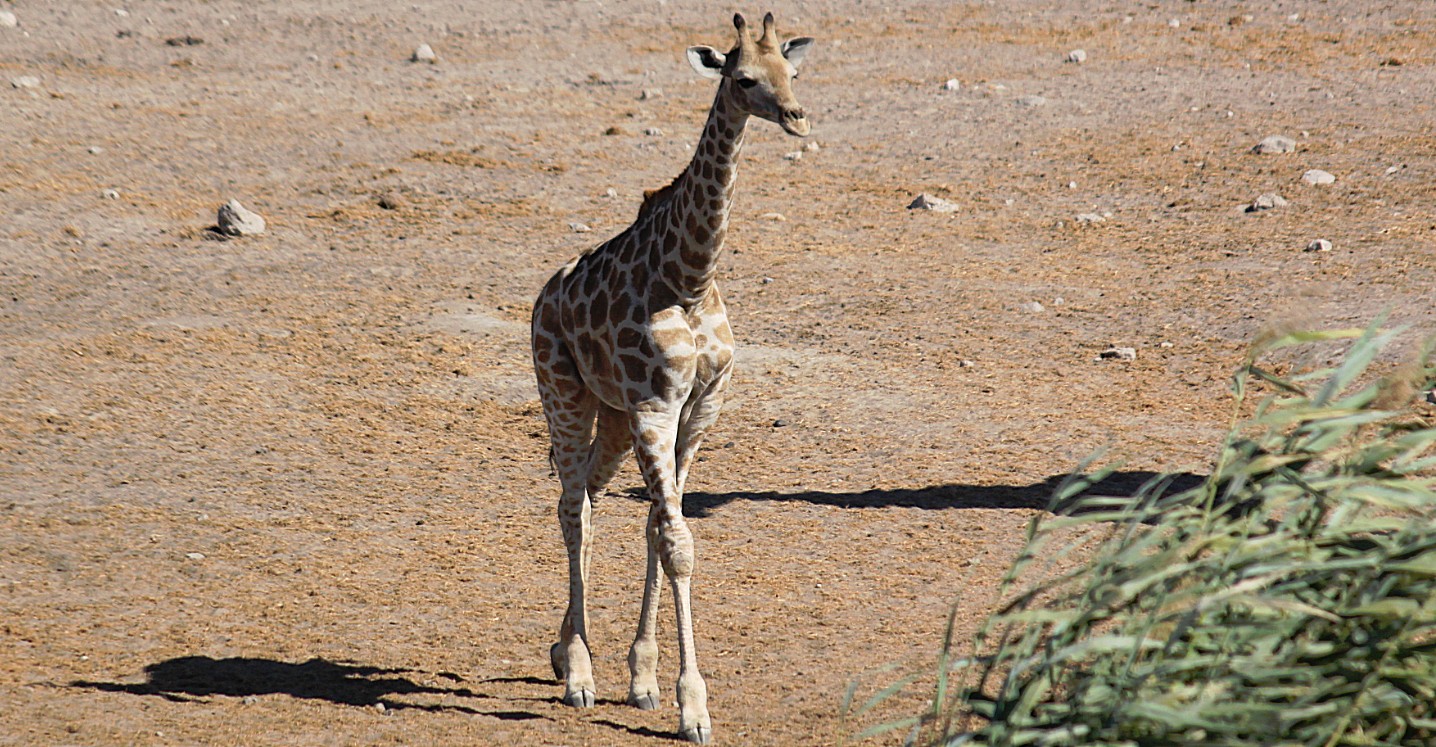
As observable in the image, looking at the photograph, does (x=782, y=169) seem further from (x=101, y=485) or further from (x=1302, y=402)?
(x=1302, y=402)

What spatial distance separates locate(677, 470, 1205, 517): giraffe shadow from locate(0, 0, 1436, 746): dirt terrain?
1.8 inches

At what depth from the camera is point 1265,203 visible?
1361 cm

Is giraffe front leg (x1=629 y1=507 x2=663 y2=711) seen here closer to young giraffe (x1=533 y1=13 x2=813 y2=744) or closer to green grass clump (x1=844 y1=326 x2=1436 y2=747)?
young giraffe (x1=533 y1=13 x2=813 y2=744)

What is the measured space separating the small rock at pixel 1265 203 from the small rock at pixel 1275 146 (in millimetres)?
1545

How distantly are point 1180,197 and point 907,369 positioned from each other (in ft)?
16.2

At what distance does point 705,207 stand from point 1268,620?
136 inches

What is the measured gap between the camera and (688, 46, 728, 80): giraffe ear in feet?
21.0

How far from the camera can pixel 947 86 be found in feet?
60.5

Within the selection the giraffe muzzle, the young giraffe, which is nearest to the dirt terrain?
the young giraffe

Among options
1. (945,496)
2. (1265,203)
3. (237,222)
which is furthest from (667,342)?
(1265,203)

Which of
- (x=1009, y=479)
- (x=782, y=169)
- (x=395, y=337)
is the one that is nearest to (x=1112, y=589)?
(x=1009, y=479)

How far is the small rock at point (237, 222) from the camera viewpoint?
13422mm

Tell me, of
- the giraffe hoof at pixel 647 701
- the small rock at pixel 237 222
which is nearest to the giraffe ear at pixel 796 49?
the giraffe hoof at pixel 647 701

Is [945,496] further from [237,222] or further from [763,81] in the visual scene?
[237,222]
